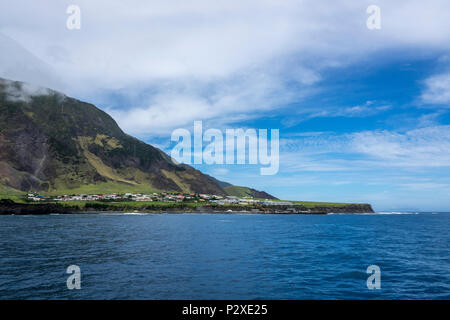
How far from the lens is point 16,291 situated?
28.9 m

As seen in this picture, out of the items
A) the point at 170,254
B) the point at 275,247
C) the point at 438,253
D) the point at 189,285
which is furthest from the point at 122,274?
the point at 438,253

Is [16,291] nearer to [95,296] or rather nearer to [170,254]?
[95,296]

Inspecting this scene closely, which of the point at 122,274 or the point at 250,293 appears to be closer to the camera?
the point at 250,293

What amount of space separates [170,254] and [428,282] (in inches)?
1455
